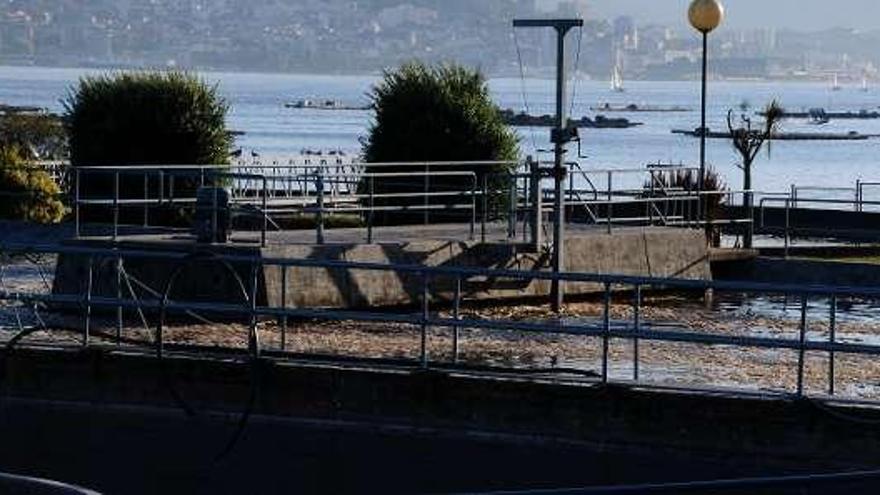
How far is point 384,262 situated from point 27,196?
12.5 metres

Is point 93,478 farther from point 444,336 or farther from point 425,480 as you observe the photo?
point 444,336

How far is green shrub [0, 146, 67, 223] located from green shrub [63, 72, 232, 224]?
1.08m

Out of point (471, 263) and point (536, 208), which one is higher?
point (536, 208)

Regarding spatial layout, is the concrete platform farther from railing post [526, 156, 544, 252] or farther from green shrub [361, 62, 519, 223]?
green shrub [361, 62, 519, 223]

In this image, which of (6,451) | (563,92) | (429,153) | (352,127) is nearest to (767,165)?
(352,127)

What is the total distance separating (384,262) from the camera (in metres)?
24.2

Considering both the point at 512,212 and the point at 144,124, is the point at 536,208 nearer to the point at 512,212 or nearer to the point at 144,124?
the point at 512,212

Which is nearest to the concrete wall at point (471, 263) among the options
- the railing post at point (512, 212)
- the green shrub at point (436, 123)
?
the railing post at point (512, 212)

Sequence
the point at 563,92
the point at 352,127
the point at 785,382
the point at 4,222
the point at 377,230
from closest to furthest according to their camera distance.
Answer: the point at 785,382
the point at 563,92
the point at 377,230
the point at 4,222
the point at 352,127

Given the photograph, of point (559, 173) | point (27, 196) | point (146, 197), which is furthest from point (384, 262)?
point (27, 196)

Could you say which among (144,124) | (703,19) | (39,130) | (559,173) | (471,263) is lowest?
(471,263)

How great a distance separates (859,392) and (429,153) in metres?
16.5

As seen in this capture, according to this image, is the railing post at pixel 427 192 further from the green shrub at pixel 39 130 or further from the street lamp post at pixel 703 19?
the green shrub at pixel 39 130

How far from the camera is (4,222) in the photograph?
110 feet
